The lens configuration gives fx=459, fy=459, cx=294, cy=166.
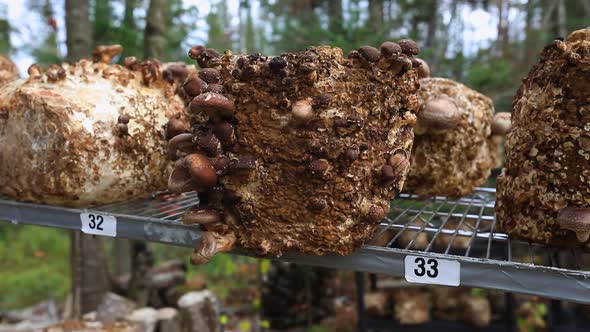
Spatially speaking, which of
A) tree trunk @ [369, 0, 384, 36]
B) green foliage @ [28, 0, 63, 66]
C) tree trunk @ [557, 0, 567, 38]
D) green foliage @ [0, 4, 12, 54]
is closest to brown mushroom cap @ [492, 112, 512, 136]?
tree trunk @ [369, 0, 384, 36]

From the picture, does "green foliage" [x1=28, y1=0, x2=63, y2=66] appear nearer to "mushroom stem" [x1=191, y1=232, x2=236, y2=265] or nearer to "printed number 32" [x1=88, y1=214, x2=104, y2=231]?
"printed number 32" [x1=88, y1=214, x2=104, y2=231]

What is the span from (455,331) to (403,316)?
30 cm

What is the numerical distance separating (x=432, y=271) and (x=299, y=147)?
0.49m

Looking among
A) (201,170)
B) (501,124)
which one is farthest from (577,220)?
(201,170)

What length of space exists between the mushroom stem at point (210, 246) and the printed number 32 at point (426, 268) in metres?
0.53

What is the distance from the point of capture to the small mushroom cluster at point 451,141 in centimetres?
179

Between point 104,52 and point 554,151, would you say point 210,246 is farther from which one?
point 104,52

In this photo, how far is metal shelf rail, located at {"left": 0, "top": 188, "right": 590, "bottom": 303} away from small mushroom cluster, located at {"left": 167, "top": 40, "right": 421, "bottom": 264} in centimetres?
8

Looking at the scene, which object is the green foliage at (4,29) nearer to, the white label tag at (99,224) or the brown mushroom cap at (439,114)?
the white label tag at (99,224)

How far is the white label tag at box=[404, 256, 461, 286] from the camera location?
1.21 metres

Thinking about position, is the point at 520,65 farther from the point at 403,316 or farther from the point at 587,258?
the point at 403,316

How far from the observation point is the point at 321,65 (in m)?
1.27

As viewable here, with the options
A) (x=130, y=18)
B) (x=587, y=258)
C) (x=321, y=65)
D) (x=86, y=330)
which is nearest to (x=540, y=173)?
(x=321, y=65)

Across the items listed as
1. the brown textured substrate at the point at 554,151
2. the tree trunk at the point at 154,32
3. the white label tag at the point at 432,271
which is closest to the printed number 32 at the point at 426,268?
the white label tag at the point at 432,271
